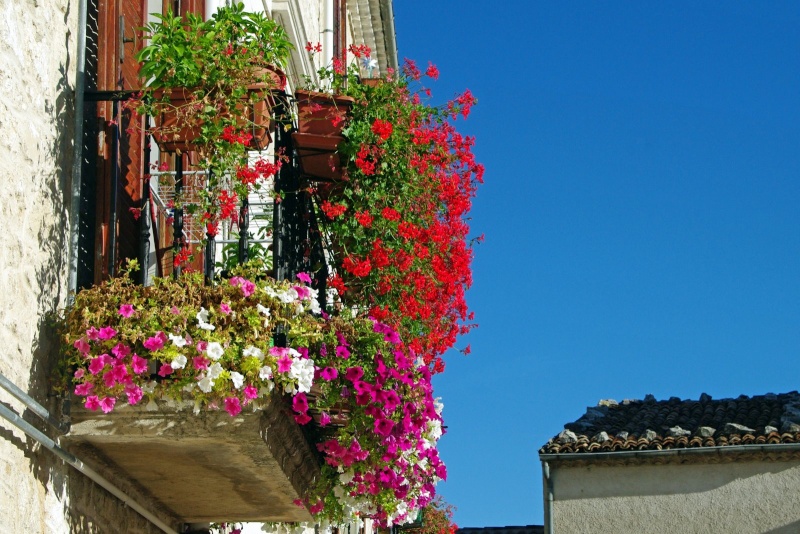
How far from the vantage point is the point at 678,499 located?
17.1 m

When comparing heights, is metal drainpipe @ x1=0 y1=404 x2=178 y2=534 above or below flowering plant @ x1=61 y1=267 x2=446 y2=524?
below

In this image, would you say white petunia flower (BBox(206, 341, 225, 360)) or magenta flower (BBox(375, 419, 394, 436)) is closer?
white petunia flower (BBox(206, 341, 225, 360))

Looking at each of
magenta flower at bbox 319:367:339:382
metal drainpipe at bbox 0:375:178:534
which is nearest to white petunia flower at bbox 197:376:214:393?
metal drainpipe at bbox 0:375:178:534

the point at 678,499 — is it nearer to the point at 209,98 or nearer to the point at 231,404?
the point at 209,98

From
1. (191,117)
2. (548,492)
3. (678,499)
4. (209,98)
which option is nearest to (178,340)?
(191,117)

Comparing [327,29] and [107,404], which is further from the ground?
[327,29]

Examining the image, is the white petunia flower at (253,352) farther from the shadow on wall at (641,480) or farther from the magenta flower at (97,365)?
the shadow on wall at (641,480)

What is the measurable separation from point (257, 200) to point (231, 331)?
4.85 meters

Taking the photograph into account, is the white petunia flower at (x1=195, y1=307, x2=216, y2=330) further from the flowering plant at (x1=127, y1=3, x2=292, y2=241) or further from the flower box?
the flowering plant at (x1=127, y1=3, x2=292, y2=241)

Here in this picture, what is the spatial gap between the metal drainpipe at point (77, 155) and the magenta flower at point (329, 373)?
1.36m

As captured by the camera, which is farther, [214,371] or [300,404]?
[300,404]

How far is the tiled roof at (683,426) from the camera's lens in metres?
16.6

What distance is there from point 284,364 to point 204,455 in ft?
2.86

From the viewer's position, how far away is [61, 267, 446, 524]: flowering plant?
615 cm
